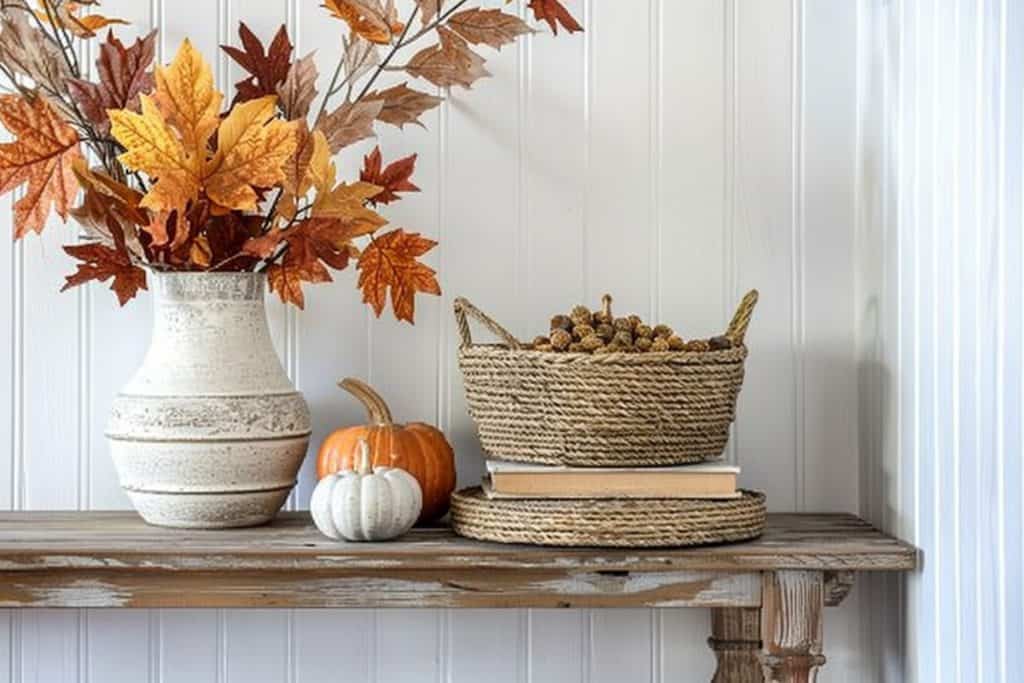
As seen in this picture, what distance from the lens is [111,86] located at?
153 centimetres

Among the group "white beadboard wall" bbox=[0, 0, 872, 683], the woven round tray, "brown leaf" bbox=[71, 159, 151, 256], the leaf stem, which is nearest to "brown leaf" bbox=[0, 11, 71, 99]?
"brown leaf" bbox=[71, 159, 151, 256]

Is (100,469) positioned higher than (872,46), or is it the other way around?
(872,46)

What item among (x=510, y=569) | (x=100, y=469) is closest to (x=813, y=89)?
(x=510, y=569)

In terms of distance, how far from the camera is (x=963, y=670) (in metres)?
1.33

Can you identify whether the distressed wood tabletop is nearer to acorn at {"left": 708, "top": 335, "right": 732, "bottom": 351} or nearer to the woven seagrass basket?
the woven seagrass basket

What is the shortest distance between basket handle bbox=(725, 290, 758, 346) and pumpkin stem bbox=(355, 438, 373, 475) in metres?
0.41

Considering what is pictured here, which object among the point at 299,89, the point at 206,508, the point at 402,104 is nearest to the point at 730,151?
the point at 402,104

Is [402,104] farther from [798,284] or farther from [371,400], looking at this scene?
[798,284]

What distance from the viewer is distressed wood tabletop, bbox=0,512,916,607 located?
4.62 ft

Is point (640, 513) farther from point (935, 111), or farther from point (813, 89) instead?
point (813, 89)

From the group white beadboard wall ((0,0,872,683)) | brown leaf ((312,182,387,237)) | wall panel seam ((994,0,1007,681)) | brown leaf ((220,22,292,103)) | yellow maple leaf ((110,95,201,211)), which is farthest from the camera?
white beadboard wall ((0,0,872,683))

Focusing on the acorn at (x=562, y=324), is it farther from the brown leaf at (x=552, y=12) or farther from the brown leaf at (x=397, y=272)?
the brown leaf at (x=552, y=12)

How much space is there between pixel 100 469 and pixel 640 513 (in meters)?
0.70

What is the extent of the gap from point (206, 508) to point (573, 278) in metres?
0.53
